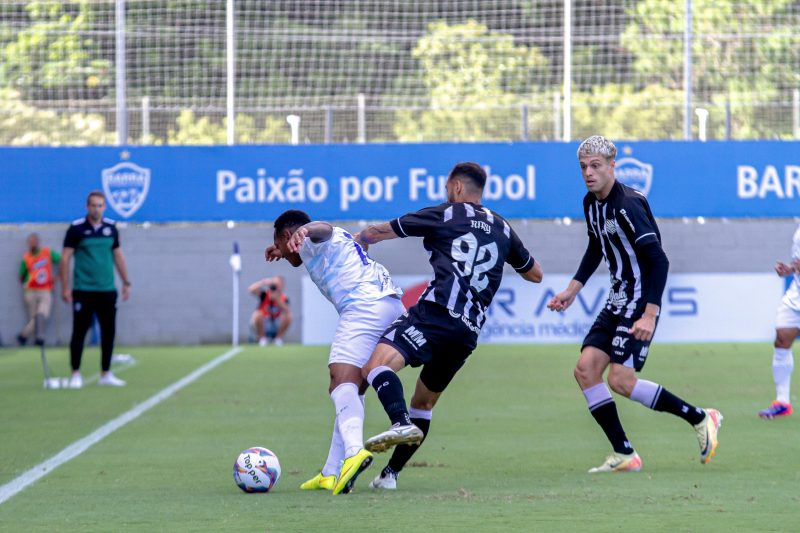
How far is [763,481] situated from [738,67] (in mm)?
16052

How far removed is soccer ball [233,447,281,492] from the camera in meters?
7.45

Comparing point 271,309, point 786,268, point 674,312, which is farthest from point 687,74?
point 786,268

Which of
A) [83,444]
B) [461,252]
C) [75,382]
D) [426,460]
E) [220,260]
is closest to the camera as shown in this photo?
[461,252]

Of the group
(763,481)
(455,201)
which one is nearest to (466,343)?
(455,201)

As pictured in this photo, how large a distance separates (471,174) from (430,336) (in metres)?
0.98

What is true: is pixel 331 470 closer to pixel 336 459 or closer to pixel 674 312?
pixel 336 459

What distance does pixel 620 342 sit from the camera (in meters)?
8.14

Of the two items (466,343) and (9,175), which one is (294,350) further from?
(466,343)

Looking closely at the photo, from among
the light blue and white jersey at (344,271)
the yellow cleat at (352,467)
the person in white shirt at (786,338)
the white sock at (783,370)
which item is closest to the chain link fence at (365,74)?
the person in white shirt at (786,338)

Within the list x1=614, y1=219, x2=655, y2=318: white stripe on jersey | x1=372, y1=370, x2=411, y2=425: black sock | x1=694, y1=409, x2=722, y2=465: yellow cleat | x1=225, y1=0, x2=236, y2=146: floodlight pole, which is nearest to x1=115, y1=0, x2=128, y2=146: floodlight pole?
x1=225, y1=0, x2=236, y2=146: floodlight pole

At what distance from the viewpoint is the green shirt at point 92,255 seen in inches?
578

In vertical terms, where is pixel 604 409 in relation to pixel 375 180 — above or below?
below

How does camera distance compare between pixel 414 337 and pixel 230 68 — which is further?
pixel 230 68

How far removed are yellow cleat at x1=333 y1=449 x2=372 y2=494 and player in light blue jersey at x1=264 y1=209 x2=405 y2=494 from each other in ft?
0.21
